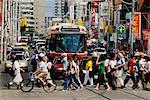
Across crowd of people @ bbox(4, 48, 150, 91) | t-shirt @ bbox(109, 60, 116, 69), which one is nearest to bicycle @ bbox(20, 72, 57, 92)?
crowd of people @ bbox(4, 48, 150, 91)

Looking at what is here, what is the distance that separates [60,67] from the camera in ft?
118

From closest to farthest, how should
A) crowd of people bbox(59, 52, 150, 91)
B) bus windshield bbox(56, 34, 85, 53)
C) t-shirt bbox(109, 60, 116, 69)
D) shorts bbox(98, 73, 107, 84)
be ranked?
1. crowd of people bbox(59, 52, 150, 91)
2. shorts bbox(98, 73, 107, 84)
3. t-shirt bbox(109, 60, 116, 69)
4. bus windshield bbox(56, 34, 85, 53)

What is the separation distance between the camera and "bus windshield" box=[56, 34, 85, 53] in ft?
125

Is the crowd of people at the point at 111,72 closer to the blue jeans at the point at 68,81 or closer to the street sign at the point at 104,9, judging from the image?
the blue jeans at the point at 68,81

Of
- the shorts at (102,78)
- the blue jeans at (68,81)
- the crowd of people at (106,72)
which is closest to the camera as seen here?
the blue jeans at (68,81)

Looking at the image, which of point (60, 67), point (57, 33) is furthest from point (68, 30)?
point (60, 67)

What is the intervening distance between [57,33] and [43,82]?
13108 mm

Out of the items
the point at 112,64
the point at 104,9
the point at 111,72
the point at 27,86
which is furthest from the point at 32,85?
the point at 104,9

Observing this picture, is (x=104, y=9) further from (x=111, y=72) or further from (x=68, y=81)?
(x=68, y=81)

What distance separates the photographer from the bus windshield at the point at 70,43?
38.0m

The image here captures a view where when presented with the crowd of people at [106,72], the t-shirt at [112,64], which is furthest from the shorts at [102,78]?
the t-shirt at [112,64]

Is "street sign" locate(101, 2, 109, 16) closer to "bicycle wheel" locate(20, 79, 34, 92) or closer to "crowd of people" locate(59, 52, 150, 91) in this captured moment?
"crowd of people" locate(59, 52, 150, 91)

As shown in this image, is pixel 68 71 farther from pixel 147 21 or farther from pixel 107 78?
pixel 147 21

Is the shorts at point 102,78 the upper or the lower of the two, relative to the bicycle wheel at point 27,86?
upper
